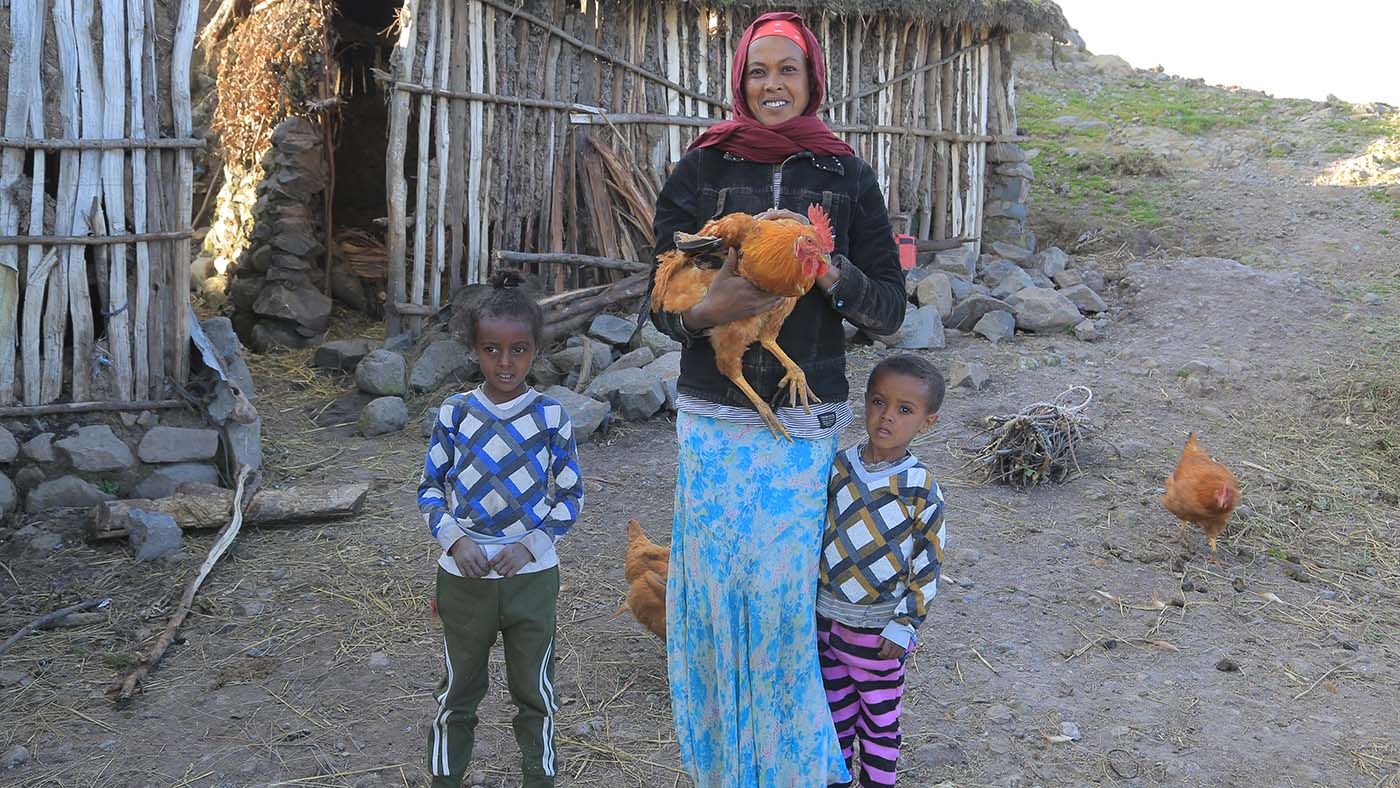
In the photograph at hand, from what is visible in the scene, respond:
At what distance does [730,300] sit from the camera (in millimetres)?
2154

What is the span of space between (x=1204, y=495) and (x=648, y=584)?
2.85 metres

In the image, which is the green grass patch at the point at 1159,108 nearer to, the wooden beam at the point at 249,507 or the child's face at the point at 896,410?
the wooden beam at the point at 249,507

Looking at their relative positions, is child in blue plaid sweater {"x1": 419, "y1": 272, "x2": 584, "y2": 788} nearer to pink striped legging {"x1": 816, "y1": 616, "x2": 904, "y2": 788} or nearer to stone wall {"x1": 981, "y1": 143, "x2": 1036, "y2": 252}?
pink striped legging {"x1": 816, "y1": 616, "x2": 904, "y2": 788}

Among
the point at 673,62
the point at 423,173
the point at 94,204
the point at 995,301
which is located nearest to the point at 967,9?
the point at 995,301

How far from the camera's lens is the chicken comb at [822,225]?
2160mm

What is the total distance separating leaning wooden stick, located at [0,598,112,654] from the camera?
12.4ft

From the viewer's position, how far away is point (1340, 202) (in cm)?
1180

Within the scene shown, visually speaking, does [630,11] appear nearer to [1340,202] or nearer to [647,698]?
[647,698]

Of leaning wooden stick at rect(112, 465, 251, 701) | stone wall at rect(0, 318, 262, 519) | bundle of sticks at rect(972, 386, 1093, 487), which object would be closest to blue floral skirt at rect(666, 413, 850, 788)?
leaning wooden stick at rect(112, 465, 251, 701)

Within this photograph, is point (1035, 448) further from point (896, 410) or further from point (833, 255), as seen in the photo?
point (833, 255)

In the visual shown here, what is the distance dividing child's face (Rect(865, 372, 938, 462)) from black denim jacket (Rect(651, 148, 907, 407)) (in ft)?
0.36

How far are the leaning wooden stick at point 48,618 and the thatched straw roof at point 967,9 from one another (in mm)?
6575

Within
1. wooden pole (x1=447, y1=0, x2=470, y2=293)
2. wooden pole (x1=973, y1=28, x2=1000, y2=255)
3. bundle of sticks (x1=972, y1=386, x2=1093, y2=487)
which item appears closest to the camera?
bundle of sticks (x1=972, y1=386, x2=1093, y2=487)

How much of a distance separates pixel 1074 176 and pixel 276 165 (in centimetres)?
1024
